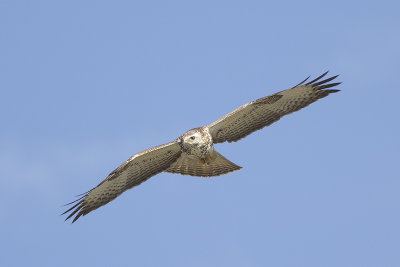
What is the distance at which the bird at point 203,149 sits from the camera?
2186 centimetres

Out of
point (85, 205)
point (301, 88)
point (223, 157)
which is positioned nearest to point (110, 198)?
point (85, 205)

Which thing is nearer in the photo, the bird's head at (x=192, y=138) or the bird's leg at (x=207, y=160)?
the bird's head at (x=192, y=138)

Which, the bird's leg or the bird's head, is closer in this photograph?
the bird's head

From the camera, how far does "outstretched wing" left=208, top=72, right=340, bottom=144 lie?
21913 mm

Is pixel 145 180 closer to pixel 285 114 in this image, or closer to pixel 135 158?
pixel 135 158

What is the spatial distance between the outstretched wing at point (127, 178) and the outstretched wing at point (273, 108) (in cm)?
87

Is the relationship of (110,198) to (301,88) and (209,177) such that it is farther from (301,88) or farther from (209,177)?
(301,88)

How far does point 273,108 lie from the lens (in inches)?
867

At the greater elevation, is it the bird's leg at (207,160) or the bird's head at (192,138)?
the bird's head at (192,138)

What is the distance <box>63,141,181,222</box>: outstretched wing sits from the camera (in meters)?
22.1

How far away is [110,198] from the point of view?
22.2 meters

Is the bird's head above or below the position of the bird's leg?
above

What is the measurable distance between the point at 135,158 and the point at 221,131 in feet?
4.79

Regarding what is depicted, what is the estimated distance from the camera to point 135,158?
22.0 m
